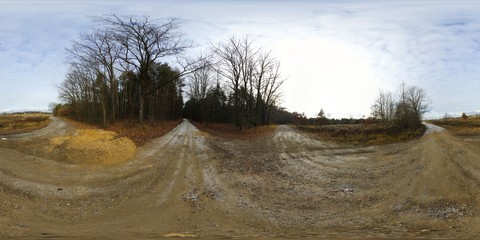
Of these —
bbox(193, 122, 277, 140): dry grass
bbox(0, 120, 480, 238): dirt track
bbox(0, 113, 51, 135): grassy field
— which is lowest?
bbox(0, 120, 480, 238): dirt track

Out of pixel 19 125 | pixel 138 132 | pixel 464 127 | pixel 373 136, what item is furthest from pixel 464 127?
pixel 19 125

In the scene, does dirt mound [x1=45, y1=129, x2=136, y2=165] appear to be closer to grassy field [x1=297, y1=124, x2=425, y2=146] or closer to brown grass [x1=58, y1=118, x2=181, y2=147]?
brown grass [x1=58, y1=118, x2=181, y2=147]

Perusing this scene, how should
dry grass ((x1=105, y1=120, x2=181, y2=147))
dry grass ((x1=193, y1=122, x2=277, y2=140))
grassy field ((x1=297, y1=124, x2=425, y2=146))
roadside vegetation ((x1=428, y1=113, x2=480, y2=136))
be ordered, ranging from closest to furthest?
1. grassy field ((x1=297, y1=124, x2=425, y2=146))
2. dry grass ((x1=105, y1=120, x2=181, y2=147))
3. roadside vegetation ((x1=428, y1=113, x2=480, y2=136))
4. dry grass ((x1=193, y1=122, x2=277, y2=140))

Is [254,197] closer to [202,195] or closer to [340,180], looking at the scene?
[202,195]

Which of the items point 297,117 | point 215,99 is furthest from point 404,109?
point 215,99

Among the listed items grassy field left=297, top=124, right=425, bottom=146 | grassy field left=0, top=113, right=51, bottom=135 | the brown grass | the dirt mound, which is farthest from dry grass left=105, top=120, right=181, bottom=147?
grassy field left=297, top=124, right=425, bottom=146

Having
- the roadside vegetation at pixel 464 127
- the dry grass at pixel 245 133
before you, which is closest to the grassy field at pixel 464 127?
the roadside vegetation at pixel 464 127

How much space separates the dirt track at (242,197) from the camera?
7961mm

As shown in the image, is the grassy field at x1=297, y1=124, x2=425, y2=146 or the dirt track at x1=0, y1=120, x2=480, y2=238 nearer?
the dirt track at x1=0, y1=120, x2=480, y2=238

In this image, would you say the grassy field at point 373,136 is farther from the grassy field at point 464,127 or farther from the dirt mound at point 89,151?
the dirt mound at point 89,151

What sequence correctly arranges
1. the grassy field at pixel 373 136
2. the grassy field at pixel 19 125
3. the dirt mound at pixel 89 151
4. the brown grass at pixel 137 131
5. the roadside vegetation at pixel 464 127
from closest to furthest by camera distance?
the dirt mound at pixel 89 151 → the grassy field at pixel 373 136 → the brown grass at pixel 137 131 → the roadside vegetation at pixel 464 127 → the grassy field at pixel 19 125

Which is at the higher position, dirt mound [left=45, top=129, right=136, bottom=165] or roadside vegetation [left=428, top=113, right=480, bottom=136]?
roadside vegetation [left=428, top=113, right=480, bottom=136]

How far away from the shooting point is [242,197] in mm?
10742

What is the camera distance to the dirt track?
796 cm
